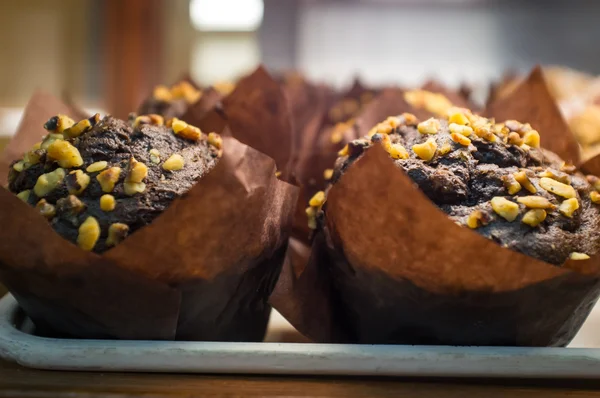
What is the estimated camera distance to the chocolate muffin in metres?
1.93

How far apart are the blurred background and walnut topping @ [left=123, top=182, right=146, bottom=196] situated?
5.40 ft

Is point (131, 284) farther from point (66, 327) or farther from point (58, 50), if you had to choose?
point (58, 50)

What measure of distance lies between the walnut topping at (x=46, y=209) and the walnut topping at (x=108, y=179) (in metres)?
0.09

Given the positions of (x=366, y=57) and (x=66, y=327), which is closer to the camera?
(x=66, y=327)

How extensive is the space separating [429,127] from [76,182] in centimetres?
71

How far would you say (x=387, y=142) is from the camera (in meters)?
1.16

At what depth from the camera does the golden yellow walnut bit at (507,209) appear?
1.00 meters

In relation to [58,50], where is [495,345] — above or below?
below

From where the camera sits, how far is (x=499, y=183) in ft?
3.51

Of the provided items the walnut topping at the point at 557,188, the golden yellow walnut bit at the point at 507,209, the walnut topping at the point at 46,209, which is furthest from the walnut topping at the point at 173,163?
the walnut topping at the point at 557,188

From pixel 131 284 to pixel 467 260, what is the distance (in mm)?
568

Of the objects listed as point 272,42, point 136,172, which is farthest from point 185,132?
point 272,42

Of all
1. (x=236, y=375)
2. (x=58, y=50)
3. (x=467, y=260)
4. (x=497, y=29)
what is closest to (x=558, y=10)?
(x=497, y=29)

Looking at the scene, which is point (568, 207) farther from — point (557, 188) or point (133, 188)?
point (133, 188)
